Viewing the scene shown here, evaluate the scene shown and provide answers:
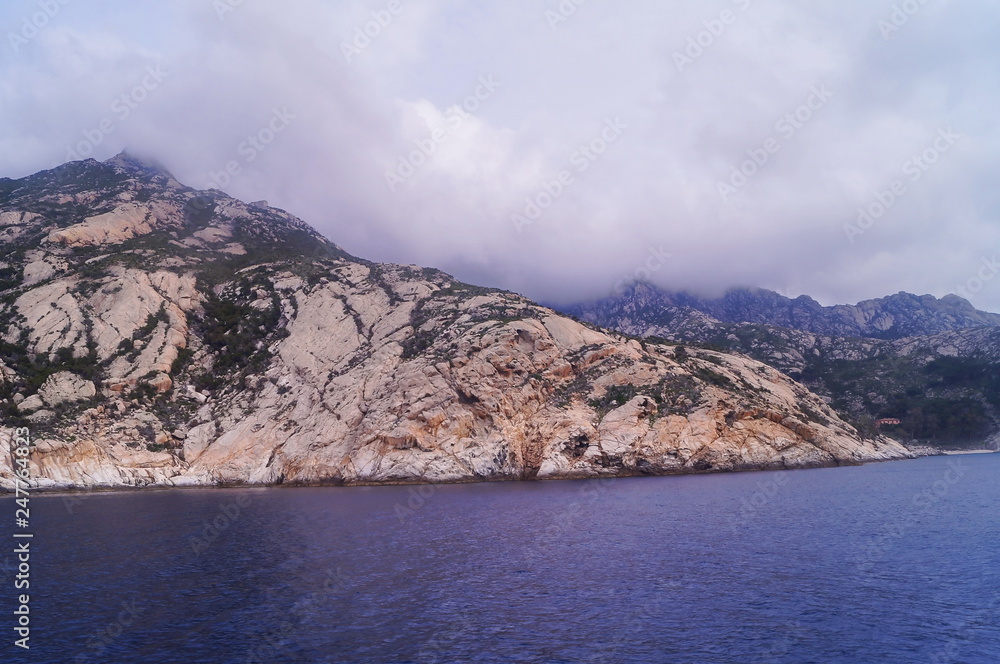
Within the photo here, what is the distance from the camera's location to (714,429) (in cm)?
9406

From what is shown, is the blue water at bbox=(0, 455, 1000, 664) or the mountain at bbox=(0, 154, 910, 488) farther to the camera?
the mountain at bbox=(0, 154, 910, 488)

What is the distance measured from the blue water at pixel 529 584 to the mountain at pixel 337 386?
32.6 meters

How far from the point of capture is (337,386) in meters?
102

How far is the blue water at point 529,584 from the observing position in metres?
22.5

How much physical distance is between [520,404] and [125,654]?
75.0m

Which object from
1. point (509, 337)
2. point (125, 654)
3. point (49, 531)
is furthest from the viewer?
point (509, 337)

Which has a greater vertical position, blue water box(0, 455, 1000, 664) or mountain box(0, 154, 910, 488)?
mountain box(0, 154, 910, 488)

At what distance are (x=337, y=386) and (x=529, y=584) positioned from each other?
7717 cm

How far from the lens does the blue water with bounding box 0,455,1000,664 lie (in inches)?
885

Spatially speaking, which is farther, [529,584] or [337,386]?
[337,386]

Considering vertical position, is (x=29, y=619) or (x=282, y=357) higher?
(x=282, y=357)

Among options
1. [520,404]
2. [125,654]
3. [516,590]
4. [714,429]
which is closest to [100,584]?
[125,654]

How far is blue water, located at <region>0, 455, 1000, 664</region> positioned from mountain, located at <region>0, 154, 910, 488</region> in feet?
107

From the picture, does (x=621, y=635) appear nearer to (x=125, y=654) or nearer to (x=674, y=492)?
(x=125, y=654)
